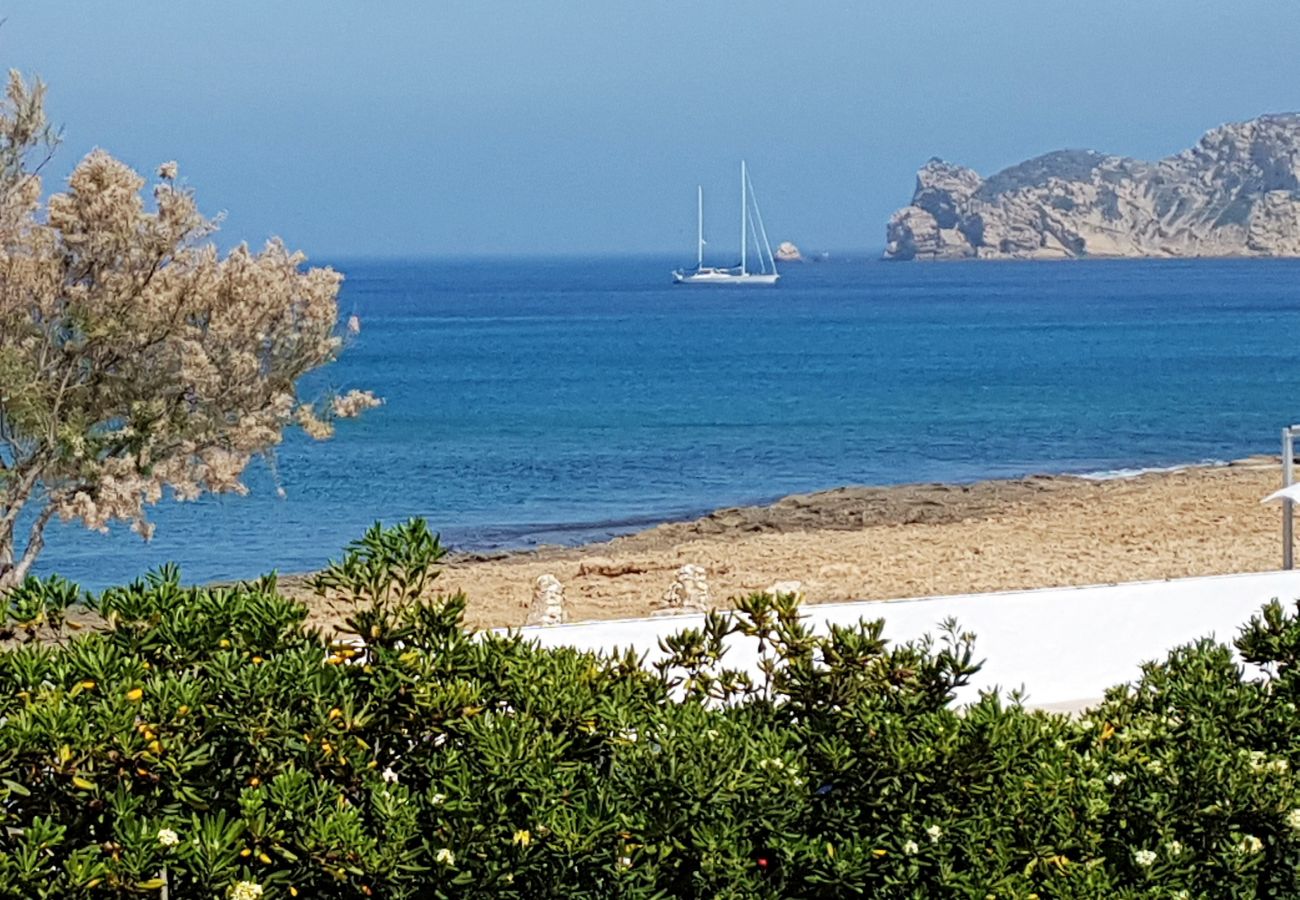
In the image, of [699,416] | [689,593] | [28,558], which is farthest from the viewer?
[699,416]

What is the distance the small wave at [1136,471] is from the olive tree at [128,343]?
19.4m

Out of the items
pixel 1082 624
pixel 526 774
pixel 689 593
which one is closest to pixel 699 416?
pixel 689 593

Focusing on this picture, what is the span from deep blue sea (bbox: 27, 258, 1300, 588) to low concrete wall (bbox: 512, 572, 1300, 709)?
9.80 m

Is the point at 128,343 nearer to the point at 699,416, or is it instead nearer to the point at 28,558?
the point at 28,558

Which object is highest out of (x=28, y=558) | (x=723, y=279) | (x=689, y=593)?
(x=723, y=279)

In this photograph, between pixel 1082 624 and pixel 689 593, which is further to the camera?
pixel 689 593

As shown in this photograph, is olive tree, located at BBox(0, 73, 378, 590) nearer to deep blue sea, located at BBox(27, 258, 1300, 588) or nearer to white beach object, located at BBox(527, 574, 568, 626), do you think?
deep blue sea, located at BBox(27, 258, 1300, 588)

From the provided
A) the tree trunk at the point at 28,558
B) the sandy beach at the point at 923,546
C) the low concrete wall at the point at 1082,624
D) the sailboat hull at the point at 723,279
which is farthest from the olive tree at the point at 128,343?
the sailboat hull at the point at 723,279

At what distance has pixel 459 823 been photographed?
392cm

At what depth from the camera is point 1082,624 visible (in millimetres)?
8828

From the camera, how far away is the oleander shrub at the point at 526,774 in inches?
148

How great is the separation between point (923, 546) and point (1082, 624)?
1277 cm

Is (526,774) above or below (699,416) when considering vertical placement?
above

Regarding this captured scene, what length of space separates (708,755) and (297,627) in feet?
3.70
